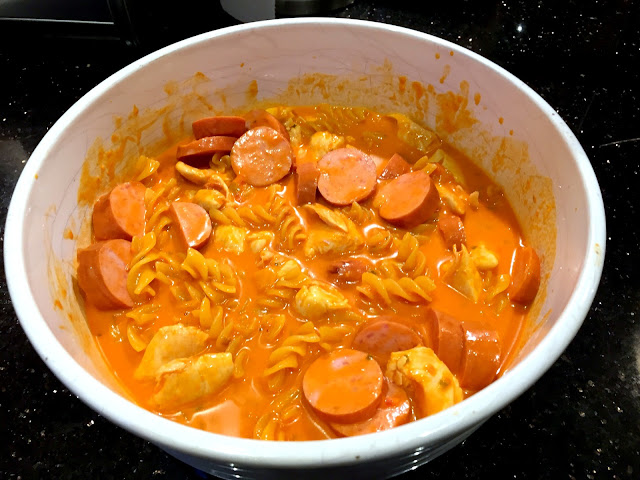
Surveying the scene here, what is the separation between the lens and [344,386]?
51.9 inches

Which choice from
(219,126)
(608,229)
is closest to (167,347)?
(219,126)

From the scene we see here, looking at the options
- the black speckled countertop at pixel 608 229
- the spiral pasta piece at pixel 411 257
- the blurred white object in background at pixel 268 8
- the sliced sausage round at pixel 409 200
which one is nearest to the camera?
the black speckled countertop at pixel 608 229

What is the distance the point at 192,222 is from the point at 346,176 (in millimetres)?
543

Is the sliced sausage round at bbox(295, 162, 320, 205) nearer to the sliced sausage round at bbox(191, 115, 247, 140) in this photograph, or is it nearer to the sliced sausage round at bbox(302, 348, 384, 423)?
the sliced sausage round at bbox(191, 115, 247, 140)

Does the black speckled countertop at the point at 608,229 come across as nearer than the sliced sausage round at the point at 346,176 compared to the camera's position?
Yes

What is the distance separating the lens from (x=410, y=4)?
2.59 metres

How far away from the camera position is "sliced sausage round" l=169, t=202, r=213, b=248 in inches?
65.9

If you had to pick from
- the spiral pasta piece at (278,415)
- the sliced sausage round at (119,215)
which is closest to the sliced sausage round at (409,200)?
the spiral pasta piece at (278,415)

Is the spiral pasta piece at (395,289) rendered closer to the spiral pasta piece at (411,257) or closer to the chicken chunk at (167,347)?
the spiral pasta piece at (411,257)

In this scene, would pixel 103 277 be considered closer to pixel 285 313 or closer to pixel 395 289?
pixel 285 313

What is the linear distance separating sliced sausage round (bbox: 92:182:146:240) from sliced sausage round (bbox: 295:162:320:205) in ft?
1.70

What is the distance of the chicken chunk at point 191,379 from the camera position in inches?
52.3

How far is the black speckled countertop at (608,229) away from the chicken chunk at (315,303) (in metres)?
0.47

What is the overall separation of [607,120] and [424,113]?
0.80 m
